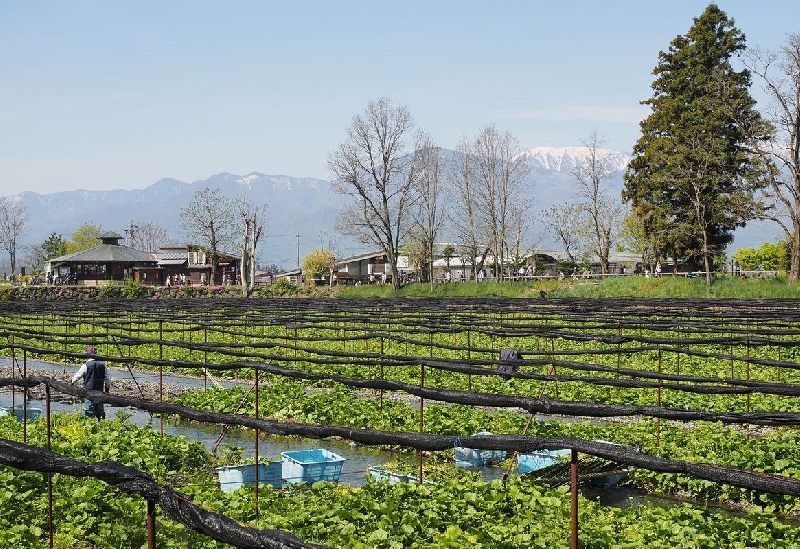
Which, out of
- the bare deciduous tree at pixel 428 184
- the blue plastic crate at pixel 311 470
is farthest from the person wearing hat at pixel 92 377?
the bare deciduous tree at pixel 428 184

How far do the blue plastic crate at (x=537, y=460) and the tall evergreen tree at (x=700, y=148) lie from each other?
121 ft

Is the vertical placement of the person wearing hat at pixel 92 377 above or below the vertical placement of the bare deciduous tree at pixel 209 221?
below

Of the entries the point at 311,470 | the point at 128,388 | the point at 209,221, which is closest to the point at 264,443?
the point at 311,470

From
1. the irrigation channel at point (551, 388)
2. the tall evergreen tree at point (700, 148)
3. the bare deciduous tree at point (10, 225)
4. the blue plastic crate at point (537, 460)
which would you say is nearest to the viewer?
the irrigation channel at point (551, 388)

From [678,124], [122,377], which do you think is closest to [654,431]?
[122,377]

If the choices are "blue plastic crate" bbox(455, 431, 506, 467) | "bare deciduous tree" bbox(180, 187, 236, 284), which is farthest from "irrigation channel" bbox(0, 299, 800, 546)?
"bare deciduous tree" bbox(180, 187, 236, 284)

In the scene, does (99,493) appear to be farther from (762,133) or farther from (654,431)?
(762,133)

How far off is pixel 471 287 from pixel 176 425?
41.8 metres

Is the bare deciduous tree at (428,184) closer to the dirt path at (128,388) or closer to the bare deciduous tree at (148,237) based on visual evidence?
the dirt path at (128,388)

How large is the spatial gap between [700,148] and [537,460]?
3961 cm

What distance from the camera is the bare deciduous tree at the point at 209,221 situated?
88000 millimetres

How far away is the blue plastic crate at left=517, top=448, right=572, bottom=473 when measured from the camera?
10.2 m

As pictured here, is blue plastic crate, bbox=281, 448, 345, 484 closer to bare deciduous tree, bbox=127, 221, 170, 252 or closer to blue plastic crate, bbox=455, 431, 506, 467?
blue plastic crate, bbox=455, 431, 506, 467

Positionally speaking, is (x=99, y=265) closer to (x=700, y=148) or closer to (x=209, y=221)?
(x=209, y=221)
